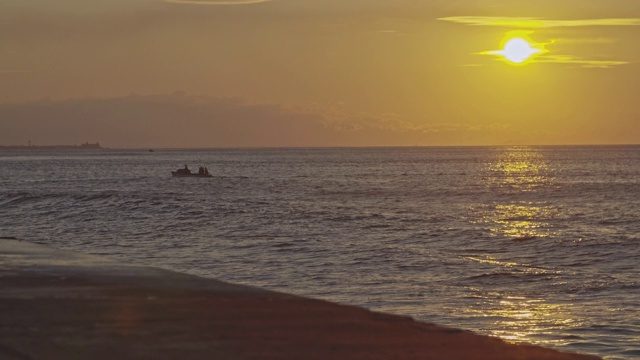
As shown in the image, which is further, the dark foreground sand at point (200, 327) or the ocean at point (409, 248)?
the ocean at point (409, 248)

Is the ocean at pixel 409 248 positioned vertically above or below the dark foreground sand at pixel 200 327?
below

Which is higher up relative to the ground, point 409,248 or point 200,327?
point 200,327

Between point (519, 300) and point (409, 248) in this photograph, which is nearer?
point (519, 300)

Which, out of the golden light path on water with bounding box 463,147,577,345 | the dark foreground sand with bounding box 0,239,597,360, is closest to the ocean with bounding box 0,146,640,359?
the golden light path on water with bounding box 463,147,577,345

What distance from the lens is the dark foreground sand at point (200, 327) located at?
6633mm

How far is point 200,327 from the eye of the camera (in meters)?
7.34

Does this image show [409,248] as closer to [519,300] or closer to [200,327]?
[519,300]

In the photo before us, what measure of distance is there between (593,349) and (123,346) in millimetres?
10403

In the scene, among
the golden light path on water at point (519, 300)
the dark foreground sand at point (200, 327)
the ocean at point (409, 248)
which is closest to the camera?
the dark foreground sand at point (200, 327)

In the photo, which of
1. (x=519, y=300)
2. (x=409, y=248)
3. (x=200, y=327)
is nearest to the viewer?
(x=200, y=327)

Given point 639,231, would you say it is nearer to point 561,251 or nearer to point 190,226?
point 561,251

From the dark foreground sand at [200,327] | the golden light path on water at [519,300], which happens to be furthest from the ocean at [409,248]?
the dark foreground sand at [200,327]

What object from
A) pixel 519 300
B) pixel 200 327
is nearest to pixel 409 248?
pixel 519 300

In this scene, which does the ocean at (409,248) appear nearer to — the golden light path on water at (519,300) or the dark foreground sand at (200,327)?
the golden light path on water at (519,300)
